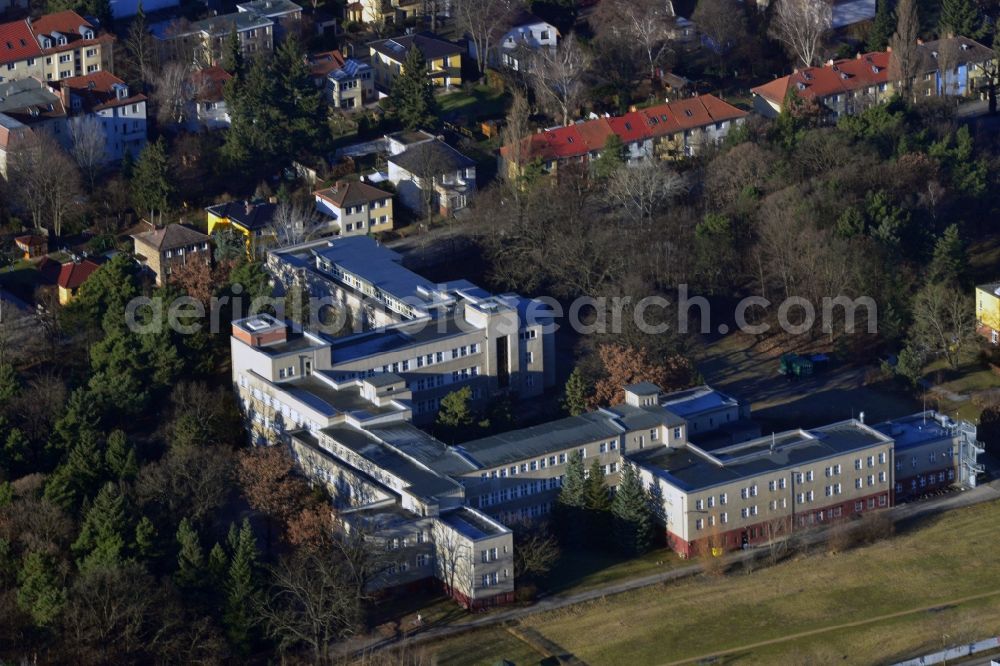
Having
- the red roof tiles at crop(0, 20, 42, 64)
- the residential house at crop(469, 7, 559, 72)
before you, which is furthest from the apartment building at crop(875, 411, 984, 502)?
the red roof tiles at crop(0, 20, 42, 64)

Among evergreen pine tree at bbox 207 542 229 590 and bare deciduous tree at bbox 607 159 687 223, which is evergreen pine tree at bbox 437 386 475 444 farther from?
bare deciduous tree at bbox 607 159 687 223

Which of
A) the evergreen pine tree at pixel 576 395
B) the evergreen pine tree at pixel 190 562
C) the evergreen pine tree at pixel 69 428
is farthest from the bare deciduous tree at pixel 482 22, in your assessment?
the evergreen pine tree at pixel 190 562

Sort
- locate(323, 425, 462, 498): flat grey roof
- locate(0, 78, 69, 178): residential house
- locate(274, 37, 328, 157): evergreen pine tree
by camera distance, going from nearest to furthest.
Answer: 1. locate(323, 425, 462, 498): flat grey roof
2. locate(0, 78, 69, 178): residential house
3. locate(274, 37, 328, 157): evergreen pine tree

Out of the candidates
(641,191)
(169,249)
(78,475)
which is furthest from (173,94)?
(78,475)

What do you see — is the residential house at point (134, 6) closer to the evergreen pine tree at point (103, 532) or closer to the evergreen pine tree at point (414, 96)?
the evergreen pine tree at point (414, 96)

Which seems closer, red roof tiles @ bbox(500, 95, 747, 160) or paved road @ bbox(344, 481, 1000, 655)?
paved road @ bbox(344, 481, 1000, 655)

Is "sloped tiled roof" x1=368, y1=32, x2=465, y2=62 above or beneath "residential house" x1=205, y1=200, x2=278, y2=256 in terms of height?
above

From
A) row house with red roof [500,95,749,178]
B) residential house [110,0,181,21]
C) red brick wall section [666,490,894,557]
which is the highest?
residential house [110,0,181,21]

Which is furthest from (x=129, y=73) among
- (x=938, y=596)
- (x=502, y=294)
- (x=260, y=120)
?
(x=938, y=596)
